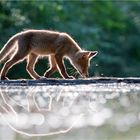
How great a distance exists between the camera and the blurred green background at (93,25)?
77.0 feet

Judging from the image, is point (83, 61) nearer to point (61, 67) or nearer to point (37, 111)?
point (61, 67)

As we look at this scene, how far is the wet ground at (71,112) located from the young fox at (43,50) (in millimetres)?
1795

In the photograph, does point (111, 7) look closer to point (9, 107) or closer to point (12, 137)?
point (9, 107)

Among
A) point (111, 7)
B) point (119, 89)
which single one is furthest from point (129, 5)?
point (119, 89)

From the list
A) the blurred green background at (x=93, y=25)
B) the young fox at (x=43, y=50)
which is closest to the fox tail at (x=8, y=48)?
the young fox at (x=43, y=50)

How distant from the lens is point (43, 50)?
1159 centimetres

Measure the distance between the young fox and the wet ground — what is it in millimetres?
1795

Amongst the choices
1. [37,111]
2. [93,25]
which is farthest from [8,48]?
[93,25]

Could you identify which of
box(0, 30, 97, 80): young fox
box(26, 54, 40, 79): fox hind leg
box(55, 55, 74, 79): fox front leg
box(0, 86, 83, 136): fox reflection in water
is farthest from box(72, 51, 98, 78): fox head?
box(0, 86, 83, 136): fox reflection in water

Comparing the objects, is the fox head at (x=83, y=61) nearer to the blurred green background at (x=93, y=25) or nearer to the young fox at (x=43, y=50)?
the young fox at (x=43, y=50)

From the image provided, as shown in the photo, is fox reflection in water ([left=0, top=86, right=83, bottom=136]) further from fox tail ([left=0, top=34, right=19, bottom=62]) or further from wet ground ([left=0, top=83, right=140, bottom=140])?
fox tail ([left=0, top=34, right=19, bottom=62])

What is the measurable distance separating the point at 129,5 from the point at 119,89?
1997 cm

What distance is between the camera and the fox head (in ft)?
39.1

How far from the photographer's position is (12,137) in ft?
19.1
